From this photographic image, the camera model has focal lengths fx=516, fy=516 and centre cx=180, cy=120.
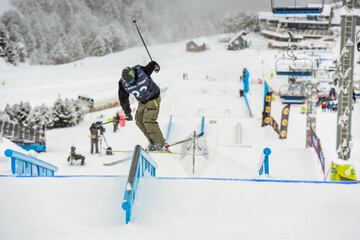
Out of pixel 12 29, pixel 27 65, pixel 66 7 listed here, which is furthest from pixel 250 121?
pixel 66 7

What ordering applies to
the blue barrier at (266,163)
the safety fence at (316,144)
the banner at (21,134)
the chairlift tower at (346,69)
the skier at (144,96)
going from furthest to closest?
1. the banner at (21,134)
2. the safety fence at (316,144)
3. the chairlift tower at (346,69)
4. the blue barrier at (266,163)
5. the skier at (144,96)

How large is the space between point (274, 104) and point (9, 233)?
1073 inches

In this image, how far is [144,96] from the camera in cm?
585

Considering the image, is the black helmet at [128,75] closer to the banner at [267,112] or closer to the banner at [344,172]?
the banner at [344,172]

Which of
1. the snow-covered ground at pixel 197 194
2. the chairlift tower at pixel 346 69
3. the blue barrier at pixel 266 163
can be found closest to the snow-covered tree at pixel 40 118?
the snow-covered ground at pixel 197 194

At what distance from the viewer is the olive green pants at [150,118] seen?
5977mm

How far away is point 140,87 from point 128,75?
0.85ft

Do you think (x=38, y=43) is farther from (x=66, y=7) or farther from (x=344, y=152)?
(x=344, y=152)

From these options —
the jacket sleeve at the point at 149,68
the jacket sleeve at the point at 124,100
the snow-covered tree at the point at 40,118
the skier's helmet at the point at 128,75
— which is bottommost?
the snow-covered tree at the point at 40,118

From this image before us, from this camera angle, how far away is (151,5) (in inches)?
3086

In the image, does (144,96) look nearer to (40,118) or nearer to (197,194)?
(197,194)

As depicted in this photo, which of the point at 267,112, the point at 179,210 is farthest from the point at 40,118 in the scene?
the point at 179,210

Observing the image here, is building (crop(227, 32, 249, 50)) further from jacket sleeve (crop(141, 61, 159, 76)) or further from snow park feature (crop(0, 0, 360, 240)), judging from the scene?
jacket sleeve (crop(141, 61, 159, 76))

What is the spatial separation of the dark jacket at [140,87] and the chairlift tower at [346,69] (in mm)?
3017
